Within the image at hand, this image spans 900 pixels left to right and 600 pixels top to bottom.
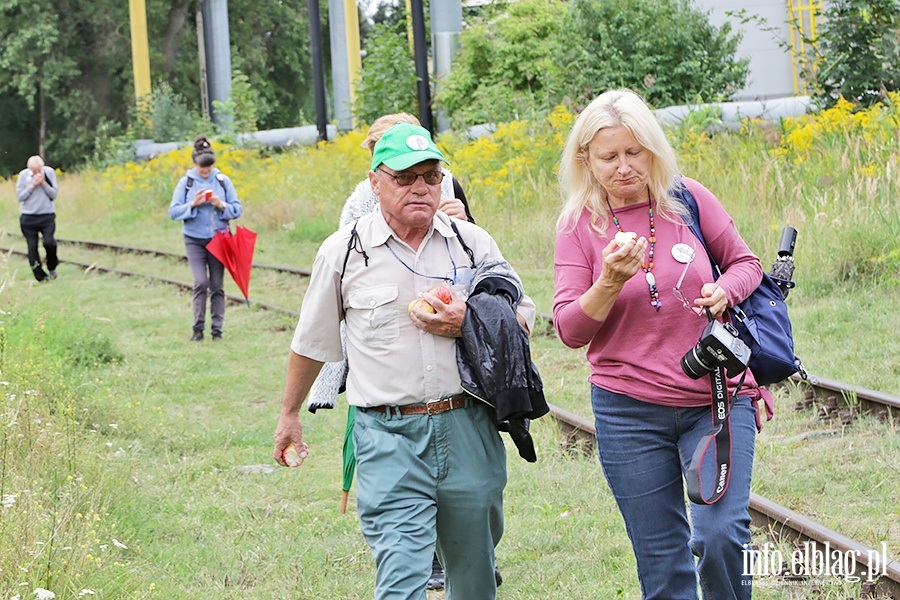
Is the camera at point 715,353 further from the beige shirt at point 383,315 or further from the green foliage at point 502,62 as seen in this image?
the green foliage at point 502,62

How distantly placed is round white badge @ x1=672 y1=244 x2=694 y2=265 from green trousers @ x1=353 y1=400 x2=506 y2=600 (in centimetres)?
83

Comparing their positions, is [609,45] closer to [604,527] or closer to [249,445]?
[249,445]

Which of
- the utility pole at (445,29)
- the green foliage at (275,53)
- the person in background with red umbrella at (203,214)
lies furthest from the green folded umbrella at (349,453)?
the green foliage at (275,53)

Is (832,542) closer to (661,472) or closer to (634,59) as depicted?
(661,472)

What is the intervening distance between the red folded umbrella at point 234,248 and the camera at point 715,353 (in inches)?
361

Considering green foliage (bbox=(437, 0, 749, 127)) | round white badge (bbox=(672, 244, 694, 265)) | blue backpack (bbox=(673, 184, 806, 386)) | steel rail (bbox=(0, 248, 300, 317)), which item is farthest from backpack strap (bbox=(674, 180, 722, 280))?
green foliage (bbox=(437, 0, 749, 127))

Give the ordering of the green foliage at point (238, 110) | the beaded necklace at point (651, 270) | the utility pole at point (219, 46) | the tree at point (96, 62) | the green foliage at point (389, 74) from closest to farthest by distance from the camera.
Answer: the beaded necklace at point (651, 270), the green foliage at point (389, 74), the green foliage at point (238, 110), the utility pole at point (219, 46), the tree at point (96, 62)

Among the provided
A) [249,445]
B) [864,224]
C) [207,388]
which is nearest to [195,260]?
[207,388]

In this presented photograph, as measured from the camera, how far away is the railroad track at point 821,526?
4.77 metres

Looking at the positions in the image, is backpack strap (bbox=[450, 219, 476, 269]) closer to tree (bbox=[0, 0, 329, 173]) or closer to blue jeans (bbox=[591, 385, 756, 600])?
blue jeans (bbox=[591, 385, 756, 600])

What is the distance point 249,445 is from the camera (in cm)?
846

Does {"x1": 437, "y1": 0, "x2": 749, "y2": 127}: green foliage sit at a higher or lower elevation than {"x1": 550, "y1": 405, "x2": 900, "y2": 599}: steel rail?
higher

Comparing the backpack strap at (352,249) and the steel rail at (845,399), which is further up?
the backpack strap at (352,249)

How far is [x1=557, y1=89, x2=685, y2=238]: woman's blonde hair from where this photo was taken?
12.7 ft
